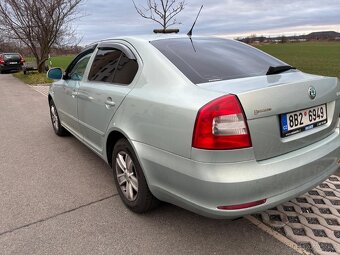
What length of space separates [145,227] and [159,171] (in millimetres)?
657

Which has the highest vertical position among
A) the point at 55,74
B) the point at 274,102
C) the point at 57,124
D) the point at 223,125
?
the point at 55,74

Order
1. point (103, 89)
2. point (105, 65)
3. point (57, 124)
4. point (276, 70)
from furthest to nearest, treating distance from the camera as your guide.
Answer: point (57, 124) → point (105, 65) → point (103, 89) → point (276, 70)

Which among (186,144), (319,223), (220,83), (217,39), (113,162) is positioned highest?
(217,39)

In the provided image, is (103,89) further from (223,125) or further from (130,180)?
(223,125)

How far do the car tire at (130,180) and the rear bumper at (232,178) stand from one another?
218 mm

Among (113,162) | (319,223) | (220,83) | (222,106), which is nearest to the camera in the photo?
(222,106)

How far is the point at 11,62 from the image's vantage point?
27219 mm

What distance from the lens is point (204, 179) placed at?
86.6 inches

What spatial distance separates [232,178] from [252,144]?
0.87 feet

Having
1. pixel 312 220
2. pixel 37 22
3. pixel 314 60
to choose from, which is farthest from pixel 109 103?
pixel 314 60

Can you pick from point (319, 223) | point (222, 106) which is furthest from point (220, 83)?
point (319, 223)

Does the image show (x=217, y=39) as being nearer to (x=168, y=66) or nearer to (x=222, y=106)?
(x=168, y=66)

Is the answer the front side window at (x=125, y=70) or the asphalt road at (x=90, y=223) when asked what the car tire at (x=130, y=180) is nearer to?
the asphalt road at (x=90, y=223)

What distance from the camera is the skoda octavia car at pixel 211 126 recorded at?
219cm
